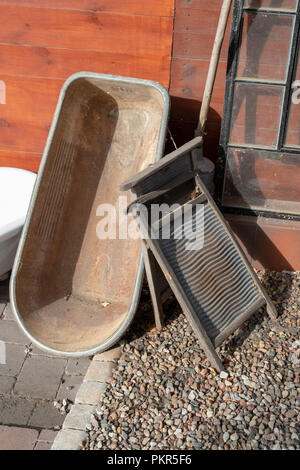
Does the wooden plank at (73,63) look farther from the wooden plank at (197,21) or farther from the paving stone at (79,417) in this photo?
the paving stone at (79,417)

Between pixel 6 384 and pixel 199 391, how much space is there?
1.19 metres

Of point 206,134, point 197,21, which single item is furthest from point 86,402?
point 197,21

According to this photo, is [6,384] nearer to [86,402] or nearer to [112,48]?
[86,402]

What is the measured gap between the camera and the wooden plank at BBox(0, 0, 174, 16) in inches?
154

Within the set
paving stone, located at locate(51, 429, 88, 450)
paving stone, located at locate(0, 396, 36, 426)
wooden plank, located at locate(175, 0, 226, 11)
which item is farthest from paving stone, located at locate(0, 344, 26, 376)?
wooden plank, located at locate(175, 0, 226, 11)

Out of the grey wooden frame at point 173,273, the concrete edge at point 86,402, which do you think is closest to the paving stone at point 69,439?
the concrete edge at point 86,402

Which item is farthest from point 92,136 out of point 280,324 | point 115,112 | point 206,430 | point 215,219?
point 206,430

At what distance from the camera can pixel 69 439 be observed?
303cm

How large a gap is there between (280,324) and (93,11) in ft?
8.21

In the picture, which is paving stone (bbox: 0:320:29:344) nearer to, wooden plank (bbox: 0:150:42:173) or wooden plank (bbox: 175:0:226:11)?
wooden plank (bbox: 0:150:42:173)

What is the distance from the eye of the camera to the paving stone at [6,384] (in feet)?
11.4

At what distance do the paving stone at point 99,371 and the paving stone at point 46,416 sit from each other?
10.0 inches

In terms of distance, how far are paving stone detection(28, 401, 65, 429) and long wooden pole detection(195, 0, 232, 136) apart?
2014 mm
